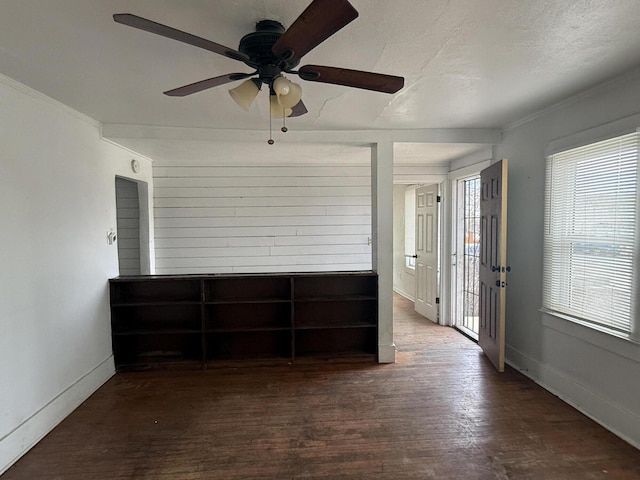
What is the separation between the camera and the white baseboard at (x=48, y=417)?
221cm

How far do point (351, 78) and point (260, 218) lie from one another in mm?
3384

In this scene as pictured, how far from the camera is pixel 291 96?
1847mm

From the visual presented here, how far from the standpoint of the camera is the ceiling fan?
1.24 metres

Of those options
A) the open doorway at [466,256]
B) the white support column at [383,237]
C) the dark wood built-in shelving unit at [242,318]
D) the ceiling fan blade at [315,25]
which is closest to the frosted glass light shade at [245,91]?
the ceiling fan blade at [315,25]

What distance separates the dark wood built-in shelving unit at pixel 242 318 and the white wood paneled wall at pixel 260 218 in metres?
1.14

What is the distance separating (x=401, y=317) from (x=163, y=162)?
421 cm

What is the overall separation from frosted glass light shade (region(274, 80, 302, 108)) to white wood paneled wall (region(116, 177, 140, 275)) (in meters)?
3.62

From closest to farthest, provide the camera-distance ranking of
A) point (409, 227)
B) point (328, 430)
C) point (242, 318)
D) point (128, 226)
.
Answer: point (328, 430) < point (242, 318) < point (128, 226) < point (409, 227)

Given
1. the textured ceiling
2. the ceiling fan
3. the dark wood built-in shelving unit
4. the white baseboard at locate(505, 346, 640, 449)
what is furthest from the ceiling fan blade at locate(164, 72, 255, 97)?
the white baseboard at locate(505, 346, 640, 449)

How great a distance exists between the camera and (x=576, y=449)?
227 centimetres

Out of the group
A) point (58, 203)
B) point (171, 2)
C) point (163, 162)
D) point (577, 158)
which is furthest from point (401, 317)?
point (171, 2)

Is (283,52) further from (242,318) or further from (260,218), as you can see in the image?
(260,218)

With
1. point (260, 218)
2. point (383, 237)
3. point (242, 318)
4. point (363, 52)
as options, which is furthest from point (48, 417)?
point (363, 52)

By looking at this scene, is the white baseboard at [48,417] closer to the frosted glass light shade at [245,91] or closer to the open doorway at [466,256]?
the frosted glass light shade at [245,91]
